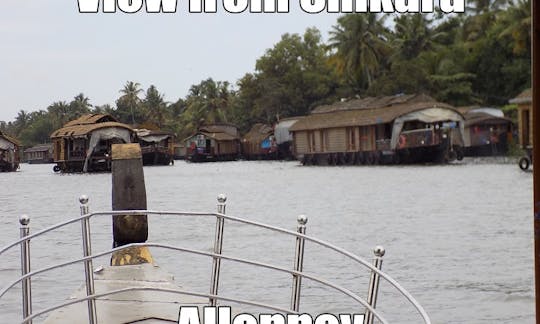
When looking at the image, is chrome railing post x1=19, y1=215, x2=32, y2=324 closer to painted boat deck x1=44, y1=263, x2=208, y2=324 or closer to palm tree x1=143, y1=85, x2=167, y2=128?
painted boat deck x1=44, y1=263, x2=208, y2=324

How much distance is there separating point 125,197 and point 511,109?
1928 inches

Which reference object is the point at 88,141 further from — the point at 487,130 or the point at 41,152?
the point at 487,130

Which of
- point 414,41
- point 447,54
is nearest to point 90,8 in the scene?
point 447,54

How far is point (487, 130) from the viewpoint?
192ft

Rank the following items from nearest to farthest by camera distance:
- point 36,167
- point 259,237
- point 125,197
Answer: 1. point 125,197
2. point 259,237
3. point 36,167

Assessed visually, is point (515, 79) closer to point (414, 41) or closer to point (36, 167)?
point (414, 41)

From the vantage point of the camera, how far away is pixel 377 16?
7200 cm

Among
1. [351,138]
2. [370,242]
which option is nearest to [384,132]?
[351,138]

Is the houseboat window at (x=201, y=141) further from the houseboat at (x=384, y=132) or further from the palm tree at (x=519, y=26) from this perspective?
the palm tree at (x=519, y=26)

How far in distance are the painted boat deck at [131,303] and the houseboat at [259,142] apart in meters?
70.3

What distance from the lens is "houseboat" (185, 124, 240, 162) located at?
74.8 meters

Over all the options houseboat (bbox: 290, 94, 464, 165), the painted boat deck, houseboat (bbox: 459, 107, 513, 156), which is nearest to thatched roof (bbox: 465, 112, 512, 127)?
houseboat (bbox: 459, 107, 513, 156)

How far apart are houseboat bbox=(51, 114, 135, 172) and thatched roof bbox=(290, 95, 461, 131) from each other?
15.2 meters

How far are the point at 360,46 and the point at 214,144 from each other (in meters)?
15.3
